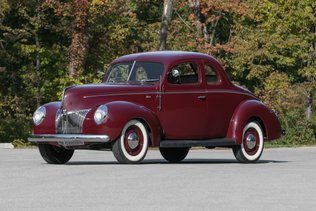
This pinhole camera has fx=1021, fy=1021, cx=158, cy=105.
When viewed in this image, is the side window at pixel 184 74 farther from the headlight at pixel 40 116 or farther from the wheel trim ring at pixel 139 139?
the headlight at pixel 40 116

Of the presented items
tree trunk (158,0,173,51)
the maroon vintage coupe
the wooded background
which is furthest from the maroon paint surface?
the wooded background

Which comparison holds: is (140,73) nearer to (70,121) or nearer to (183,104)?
(183,104)

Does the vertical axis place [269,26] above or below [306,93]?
above

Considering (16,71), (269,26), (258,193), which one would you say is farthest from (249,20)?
(258,193)

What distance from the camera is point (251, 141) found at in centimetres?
1922

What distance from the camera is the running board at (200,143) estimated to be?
18.2 metres

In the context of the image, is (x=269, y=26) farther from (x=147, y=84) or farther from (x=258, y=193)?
(x=258, y=193)

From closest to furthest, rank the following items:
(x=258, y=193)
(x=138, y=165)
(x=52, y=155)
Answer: (x=258, y=193), (x=138, y=165), (x=52, y=155)

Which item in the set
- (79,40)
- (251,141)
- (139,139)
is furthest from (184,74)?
(79,40)

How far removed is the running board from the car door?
0.38ft

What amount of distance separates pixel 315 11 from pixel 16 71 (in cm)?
1649

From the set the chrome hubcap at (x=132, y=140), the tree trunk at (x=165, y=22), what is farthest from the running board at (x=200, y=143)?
the tree trunk at (x=165, y=22)

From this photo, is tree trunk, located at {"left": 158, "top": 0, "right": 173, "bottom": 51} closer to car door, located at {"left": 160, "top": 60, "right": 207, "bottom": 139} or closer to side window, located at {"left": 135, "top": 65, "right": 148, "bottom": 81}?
car door, located at {"left": 160, "top": 60, "right": 207, "bottom": 139}

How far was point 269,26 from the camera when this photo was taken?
5678 centimetres
